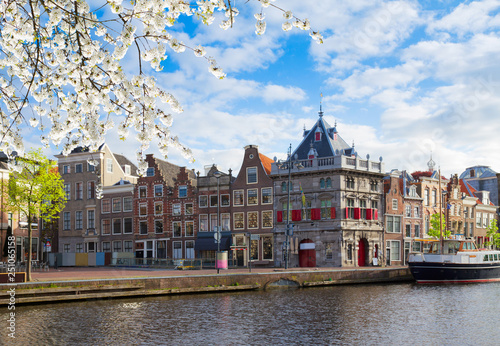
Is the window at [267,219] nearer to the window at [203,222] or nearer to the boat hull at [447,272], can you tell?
the window at [203,222]

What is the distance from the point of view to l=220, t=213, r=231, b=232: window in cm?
6042

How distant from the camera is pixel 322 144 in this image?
58781mm

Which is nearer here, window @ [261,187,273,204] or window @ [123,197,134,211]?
window @ [261,187,273,204]

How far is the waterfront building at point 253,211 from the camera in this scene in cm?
5825

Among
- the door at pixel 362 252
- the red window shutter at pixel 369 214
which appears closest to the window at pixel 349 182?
the red window shutter at pixel 369 214

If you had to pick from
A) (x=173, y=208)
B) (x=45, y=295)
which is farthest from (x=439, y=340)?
(x=173, y=208)

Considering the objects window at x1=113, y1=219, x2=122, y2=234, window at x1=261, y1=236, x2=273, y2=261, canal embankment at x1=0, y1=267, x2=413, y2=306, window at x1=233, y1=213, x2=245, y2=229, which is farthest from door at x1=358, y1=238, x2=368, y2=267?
window at x1=113, y1=219, x2=122, y2=234

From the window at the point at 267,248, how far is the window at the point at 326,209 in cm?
638

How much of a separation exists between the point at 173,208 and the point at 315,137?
18070 mm

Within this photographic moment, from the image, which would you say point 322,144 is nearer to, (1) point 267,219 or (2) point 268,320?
(1) point 267,219

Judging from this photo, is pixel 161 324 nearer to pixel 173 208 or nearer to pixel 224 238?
pixel 224 238

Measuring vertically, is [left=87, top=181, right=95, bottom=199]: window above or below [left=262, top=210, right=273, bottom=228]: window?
above

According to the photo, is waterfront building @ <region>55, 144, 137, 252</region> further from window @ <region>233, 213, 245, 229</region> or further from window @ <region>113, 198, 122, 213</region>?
window @ <region>233, 213, 245, 229</region>

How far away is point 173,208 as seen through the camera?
6350cm
